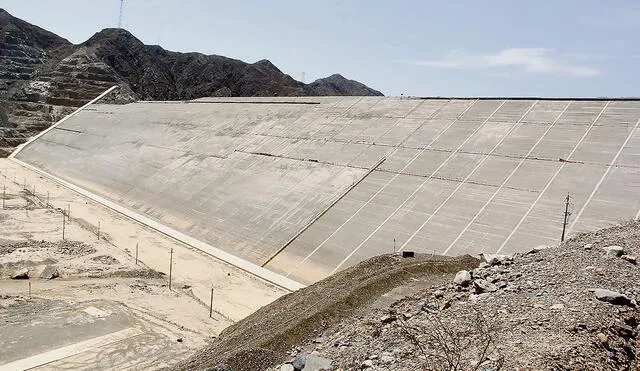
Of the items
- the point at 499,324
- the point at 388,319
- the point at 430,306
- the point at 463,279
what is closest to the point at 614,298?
the point at 499,324

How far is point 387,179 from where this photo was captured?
26.1 meters

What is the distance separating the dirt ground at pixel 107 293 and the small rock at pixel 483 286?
359 inches

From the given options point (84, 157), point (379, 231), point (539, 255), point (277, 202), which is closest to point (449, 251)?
point (379, 231)

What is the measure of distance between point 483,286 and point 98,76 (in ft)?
255

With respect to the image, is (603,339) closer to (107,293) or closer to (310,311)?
(310,311)

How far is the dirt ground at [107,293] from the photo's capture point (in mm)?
14453

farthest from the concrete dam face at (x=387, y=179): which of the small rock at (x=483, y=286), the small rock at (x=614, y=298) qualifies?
the small rock at (x=614, y=298)

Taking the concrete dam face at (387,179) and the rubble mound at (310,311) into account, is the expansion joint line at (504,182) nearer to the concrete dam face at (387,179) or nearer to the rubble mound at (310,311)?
the concrete dam face at (387,179)

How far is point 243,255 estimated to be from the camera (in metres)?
24.0

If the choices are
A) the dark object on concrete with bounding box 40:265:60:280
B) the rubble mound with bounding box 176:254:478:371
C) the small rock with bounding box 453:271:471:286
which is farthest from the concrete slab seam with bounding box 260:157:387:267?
the small rock with bounding box 453:271:471:286

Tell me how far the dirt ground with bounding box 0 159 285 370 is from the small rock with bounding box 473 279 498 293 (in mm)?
9130

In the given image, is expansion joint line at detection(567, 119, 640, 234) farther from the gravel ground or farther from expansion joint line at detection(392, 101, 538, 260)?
the gravel ground

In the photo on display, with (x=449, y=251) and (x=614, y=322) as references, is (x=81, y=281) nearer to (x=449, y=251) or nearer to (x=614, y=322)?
(x=449, y=251)

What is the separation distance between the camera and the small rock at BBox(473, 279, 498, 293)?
8881 millimetres
